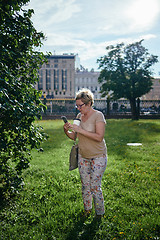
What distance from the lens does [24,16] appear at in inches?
163

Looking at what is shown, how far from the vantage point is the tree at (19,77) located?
3762 millimetres

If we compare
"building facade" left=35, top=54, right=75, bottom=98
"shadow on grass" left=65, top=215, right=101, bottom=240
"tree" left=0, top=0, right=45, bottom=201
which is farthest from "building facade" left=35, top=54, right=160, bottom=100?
"shadow on grass" left=65, top=215, right=101, bottom=240

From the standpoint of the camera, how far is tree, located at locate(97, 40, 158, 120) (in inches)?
1066

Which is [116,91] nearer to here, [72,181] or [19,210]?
[72,181]

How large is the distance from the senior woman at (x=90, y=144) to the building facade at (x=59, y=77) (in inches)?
4162

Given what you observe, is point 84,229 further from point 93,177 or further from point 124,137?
point 124,137

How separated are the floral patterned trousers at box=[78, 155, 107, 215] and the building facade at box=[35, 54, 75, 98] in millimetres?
105719

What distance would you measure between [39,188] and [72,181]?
0.91 metres

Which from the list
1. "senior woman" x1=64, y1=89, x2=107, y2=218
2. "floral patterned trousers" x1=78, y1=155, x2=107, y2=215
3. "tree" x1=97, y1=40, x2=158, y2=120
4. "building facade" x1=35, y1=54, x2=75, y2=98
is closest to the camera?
"senior woman" x1=64, y1=89, x2=107, y2=218

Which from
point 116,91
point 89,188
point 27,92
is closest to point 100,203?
point 89,188

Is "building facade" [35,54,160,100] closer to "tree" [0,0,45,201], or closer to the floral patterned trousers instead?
"tree" [0,0,45,201]

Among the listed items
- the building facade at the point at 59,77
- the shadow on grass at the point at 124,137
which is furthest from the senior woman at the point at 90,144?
the building facade at the point at 59,77

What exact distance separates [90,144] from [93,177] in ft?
1.75

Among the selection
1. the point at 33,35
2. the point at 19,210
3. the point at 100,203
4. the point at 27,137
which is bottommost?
the point at 19,210
